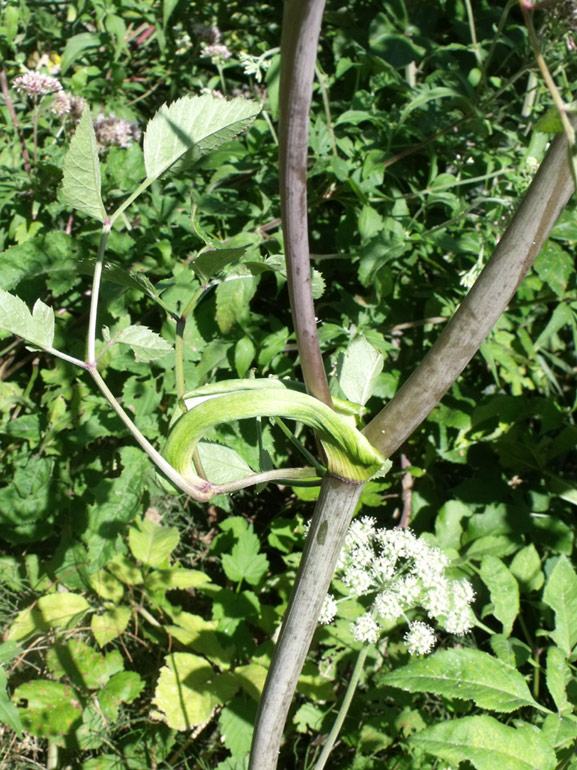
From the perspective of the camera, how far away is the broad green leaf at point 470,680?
3.57ft

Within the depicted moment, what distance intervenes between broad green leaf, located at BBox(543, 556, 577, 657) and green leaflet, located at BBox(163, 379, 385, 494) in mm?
858

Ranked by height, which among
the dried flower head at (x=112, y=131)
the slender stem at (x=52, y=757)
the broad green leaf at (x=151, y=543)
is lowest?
the slender stem at (x=52, y=757)

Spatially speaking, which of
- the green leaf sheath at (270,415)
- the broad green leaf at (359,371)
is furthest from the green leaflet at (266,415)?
the broad green leaf at (359,371)

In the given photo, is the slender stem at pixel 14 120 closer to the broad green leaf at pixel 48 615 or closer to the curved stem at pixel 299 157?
the broad green leaf at pixel 48 615

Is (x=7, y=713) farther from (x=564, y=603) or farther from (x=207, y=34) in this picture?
(x=207, y=34)

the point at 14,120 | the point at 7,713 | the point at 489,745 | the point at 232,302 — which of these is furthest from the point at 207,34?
the point at 489,745

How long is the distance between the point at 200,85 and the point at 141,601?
5.36ft

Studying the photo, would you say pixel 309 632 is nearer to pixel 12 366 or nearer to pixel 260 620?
pixel 260 620

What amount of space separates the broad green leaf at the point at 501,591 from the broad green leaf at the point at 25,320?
3.75 ft

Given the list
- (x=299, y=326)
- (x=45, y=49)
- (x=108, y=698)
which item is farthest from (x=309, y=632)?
(x=45, y=49)

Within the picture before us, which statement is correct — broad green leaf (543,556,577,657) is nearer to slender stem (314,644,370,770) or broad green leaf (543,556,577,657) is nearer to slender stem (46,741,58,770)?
slender stem (314,644,370,770)

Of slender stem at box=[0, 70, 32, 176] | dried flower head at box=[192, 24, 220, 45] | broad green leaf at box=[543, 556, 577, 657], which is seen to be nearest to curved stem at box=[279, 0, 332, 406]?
broad green leaf at box=[543, 556, 577, 657]

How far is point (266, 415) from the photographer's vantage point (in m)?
0.59

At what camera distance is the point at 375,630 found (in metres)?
1.19
